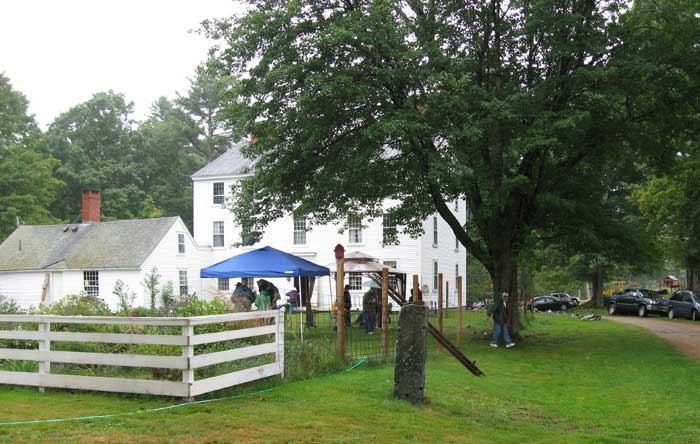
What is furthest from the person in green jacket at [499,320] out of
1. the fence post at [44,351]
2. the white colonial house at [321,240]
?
the white colonial house at [321,240]

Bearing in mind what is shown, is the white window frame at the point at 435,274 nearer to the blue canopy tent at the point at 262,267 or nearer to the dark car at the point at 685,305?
the dark car at the point at 685,305

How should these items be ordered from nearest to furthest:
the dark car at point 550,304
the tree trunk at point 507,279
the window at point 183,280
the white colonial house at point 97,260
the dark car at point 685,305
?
the tree trunk at point 507,279 < the dark car at point 685,305 < the white colonial house at point 97,260 < the window at point 183,280 < the dark car at point 550,304

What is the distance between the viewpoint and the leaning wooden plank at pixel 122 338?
830cm

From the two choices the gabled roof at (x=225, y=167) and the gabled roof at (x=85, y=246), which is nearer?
the gabled roof at (x=85, y=246)

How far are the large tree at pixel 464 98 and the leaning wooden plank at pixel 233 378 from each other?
7943 mm

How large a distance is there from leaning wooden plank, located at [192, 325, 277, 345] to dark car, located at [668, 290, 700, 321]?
29.7m

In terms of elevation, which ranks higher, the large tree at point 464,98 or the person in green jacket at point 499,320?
the large tree at point 464,98

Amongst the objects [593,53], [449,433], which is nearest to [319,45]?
[593,53]

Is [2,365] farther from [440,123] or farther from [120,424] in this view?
[440,123]

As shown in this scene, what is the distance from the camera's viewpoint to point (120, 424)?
23.8ft

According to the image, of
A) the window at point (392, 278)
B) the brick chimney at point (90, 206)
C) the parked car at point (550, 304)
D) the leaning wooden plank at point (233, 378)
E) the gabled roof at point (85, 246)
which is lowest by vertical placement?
the parked car at point (550, 304)

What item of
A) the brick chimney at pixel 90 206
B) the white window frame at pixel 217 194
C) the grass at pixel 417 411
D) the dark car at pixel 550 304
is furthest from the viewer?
the dark car at pixel 550 304

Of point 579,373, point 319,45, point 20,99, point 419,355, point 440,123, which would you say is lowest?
point 579,373

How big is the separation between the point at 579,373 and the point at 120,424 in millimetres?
9879
